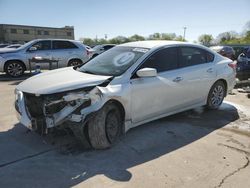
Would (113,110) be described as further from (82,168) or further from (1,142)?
(1,142)

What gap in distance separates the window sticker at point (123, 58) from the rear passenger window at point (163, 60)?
0.28 meters

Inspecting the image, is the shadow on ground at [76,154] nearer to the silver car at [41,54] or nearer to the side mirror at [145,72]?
the side mirror at [145,72]

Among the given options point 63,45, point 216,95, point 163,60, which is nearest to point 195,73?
point 163,60

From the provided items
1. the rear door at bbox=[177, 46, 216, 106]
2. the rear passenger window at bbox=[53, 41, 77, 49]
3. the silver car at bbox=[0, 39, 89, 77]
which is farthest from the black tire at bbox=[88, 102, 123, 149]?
the rear passenger window at bbox=[53, 41, 77, 49]

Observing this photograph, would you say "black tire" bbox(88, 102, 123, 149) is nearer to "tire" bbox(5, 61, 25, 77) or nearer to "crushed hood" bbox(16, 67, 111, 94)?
"crushed hood" bbox(16, 67, 111, 94)

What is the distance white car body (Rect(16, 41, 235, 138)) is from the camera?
4039 millimetres

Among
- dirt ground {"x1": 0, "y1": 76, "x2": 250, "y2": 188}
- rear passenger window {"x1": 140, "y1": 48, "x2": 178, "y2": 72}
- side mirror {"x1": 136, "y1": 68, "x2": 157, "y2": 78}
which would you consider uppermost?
rear passenger window {"x1": 140, "y1": 48, "x2": 178, "y2": 72}

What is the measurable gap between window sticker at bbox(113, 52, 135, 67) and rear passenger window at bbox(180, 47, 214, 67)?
1.12m

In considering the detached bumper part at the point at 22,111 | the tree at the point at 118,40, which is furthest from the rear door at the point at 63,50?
the tree at the point at 118,40

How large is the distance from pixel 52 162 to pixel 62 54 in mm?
9356

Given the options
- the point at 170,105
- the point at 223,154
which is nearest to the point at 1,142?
the point at 170,105

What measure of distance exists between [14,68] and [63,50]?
7.39ft

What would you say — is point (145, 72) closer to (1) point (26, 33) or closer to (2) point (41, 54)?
(2) point (41, 54)

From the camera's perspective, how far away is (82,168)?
3.76 metres
